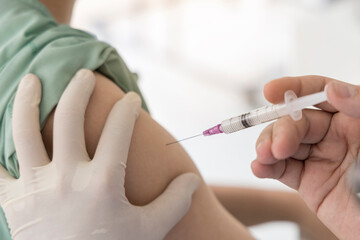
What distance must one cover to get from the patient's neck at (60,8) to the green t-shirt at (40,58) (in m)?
0.10

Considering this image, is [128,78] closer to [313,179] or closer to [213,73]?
[313,179]

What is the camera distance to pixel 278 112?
2.42ft

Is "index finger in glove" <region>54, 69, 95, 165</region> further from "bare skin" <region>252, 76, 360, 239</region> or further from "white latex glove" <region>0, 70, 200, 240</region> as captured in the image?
"bare skin" <region>252, 76, 360, 239</region>

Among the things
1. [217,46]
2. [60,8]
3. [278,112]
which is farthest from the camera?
[217,46]

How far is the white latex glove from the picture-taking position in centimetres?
73

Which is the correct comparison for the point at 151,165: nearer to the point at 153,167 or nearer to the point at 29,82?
the point at 153,167

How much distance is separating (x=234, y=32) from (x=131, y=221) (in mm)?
2706

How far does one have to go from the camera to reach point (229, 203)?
54.8 inches

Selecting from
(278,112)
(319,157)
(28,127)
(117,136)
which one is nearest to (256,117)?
(278,112)

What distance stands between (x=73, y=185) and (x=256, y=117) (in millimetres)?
375

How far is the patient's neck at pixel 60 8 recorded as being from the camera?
106 centimetres

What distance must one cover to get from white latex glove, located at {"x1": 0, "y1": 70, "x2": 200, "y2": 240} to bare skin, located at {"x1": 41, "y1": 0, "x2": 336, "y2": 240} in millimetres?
32

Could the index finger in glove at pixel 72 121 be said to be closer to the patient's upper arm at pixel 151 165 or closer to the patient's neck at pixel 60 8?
the patient's upper arm at pixel 151 165

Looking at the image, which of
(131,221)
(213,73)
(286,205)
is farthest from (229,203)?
(213,73)
